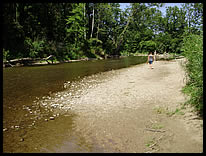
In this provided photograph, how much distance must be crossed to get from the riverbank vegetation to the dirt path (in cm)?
94

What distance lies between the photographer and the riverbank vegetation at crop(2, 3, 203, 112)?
2875 centimetres

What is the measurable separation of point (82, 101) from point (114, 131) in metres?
3.09

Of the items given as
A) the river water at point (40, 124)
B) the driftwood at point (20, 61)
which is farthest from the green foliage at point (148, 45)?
the river water at point (40, 124)

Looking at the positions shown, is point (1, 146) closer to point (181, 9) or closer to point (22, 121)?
point (22, 121)

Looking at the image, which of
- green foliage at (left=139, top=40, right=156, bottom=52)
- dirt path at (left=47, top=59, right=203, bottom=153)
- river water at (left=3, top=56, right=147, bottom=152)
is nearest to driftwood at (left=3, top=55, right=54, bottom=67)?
river water at (left=3, top=56, right=147, bottom=152)

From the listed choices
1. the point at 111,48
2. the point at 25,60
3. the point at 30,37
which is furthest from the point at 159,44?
the point at 25,60

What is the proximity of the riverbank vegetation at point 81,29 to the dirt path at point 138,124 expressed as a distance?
94 cm

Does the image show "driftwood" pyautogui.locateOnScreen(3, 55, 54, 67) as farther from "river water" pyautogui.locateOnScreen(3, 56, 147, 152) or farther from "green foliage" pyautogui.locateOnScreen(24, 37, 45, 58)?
"river water" pyautogui.locateOnScreen(3, 56, 147, 152)

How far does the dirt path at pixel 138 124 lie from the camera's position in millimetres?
4375

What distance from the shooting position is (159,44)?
218 feet

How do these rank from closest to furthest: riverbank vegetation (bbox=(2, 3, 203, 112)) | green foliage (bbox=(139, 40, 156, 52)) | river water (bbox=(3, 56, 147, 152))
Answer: river water (bbox=(3, 56, 147, 152))
riverbank vegetation (bbox=(2, 3, 203, 112))
green foliage (bbox=(139, 40, 156, 52))

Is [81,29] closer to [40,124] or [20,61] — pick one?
[20,61]

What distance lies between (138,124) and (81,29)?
132 ft

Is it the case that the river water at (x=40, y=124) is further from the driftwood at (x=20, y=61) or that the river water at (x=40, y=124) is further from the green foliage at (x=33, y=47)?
the green foliage at (x=33, y=47)
